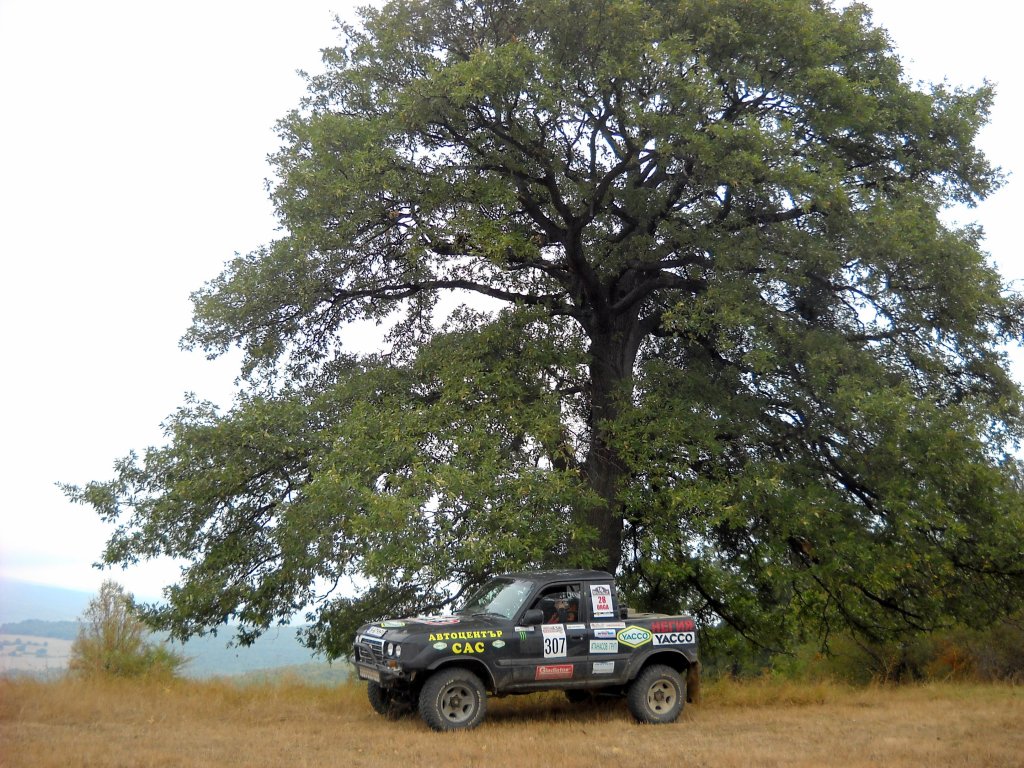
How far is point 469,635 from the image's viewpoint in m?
10.5

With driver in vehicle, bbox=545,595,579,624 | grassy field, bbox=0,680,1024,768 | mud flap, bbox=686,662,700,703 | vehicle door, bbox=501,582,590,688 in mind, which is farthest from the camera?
mud flap, bbox=686,662,700,703

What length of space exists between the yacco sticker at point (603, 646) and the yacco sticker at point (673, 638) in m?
0.59

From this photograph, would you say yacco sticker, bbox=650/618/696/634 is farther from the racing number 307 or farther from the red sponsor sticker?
the racing number 307

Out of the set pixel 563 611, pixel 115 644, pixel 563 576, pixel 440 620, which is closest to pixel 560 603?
pixel 563 611

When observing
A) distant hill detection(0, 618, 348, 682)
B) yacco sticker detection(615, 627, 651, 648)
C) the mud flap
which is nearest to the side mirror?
yacco sticker detection(615, 627, 651, 648)

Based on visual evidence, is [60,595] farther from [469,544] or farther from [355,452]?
[469,544]

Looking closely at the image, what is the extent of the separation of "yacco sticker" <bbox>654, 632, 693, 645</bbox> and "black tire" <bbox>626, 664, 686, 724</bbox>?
1.06 feet

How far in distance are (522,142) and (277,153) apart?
5.64m

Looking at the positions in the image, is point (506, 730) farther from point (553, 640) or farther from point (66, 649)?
point (66, 649)

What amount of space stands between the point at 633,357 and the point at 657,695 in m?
7.07

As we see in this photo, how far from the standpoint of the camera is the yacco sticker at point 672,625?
11570mm

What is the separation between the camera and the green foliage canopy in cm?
1317

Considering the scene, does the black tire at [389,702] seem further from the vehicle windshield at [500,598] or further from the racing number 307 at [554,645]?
the racing number 307 at [554,645]

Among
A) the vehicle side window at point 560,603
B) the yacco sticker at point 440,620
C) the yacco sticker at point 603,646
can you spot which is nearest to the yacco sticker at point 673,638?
the yacco sticker at point 603,646
